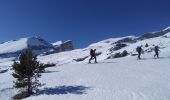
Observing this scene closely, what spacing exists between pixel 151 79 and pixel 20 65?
30.0ft

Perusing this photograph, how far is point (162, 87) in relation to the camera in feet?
49.4

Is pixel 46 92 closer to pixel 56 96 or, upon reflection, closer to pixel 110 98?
pixel 56 96

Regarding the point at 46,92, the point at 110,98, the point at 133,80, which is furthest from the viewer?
the point at 133,80

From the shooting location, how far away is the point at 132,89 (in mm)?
14891

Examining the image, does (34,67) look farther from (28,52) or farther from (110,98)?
(110,98)

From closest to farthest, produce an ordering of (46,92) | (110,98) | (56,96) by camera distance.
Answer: (110,98)
(56,96)
(46,92)

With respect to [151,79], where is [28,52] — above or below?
above

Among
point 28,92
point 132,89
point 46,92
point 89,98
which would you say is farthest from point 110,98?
point 28,92

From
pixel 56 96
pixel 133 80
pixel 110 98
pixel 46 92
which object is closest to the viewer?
pixel 110 98

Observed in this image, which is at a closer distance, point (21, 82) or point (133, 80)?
point (21, 82)

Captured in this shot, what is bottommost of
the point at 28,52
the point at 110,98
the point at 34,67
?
the point at 110,98

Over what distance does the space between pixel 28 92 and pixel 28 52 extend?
2672mm

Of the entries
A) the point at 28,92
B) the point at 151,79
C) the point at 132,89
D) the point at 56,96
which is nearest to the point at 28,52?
the point at 28,92

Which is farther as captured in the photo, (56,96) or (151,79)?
(151,79)
